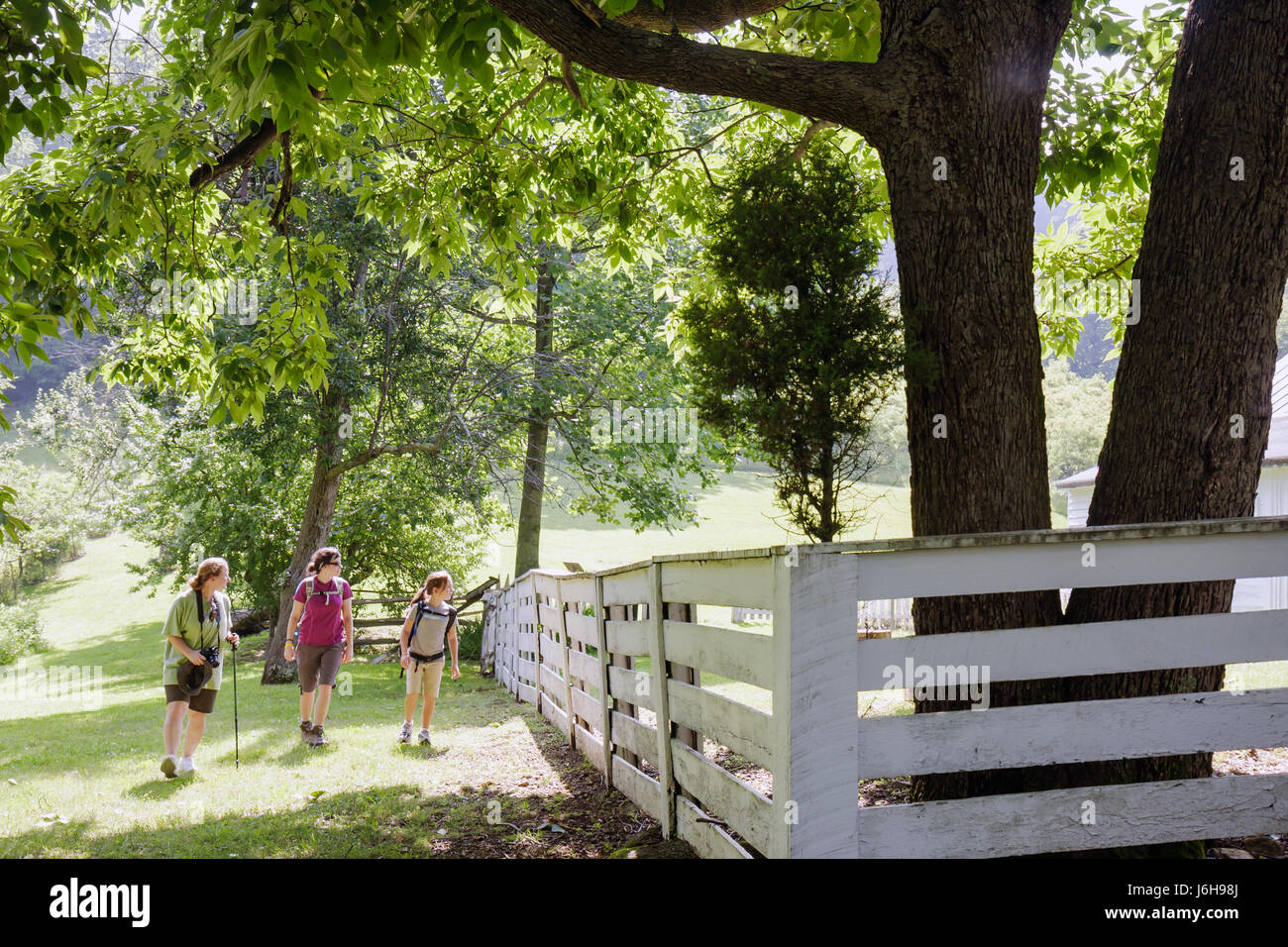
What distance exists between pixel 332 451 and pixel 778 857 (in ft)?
49.8

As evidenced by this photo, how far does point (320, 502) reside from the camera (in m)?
17.4

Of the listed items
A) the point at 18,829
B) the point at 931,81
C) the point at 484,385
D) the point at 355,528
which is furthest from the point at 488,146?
the point at 355,528

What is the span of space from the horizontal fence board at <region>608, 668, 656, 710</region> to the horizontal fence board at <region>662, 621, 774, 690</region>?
1.95 feet

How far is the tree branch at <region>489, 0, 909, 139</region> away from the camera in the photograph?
4.57 metres

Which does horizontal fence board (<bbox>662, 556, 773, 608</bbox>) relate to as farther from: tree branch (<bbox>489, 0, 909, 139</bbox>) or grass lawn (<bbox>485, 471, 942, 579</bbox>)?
grass lawn (<bbox>485, 471, 942, 579</bbox>)

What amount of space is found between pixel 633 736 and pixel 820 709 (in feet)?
9.51

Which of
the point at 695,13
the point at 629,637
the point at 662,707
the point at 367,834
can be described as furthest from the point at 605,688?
the point at 695,13

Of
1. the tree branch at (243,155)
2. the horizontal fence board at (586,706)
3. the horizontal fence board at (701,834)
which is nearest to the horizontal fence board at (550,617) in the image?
the horizontal fence board at (586,706)

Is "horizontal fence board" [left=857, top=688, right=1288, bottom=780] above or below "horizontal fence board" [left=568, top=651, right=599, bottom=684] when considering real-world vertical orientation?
above

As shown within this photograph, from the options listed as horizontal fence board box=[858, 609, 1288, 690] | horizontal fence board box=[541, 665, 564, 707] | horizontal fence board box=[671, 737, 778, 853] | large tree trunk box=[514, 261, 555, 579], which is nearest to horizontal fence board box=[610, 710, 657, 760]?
horizontal fence board box=[671, 737, 778, 853]

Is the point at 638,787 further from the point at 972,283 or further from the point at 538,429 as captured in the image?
the point at 538,429

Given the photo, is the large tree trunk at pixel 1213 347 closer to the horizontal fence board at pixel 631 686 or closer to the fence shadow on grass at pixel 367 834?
the horizontal fence board at pixel 631 686

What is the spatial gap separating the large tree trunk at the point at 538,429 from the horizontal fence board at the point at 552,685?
7321 millimetres
